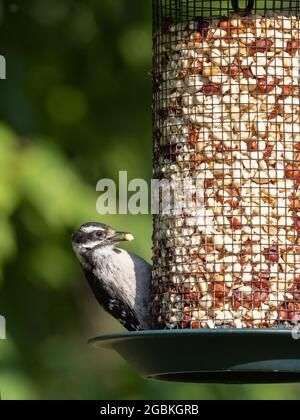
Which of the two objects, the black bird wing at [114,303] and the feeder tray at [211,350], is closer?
the feeder tray at [211,350]

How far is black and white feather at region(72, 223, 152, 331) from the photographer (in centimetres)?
739

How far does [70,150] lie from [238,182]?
3.28 m

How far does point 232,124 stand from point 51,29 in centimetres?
383

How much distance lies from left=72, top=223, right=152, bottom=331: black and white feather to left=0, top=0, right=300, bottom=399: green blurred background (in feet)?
4.88

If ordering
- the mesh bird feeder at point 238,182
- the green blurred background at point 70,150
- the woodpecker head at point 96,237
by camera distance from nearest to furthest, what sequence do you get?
1. the mesh bird feeder at point 238,182
2. the woodpecker head at point 96,237
3. the green blurred background at point 70,150

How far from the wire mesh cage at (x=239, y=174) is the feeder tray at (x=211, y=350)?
0.32 m

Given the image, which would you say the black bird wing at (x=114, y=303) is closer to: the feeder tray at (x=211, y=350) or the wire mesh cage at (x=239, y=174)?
the wire mesh cage at (x=239, y=174)

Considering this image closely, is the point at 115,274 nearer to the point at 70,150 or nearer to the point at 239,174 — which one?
the point at 239,174

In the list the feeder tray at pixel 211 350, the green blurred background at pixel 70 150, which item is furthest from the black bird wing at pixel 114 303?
the green blurred background at pixel 70 150

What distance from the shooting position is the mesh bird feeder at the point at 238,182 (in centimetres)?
666

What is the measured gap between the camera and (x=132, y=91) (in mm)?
10227

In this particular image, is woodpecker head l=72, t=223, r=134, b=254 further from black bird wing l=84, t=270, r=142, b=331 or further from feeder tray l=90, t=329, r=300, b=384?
feeder tray l=90, t=329, r=300, b=384

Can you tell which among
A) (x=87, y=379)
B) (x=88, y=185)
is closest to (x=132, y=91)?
(x=88, y=185)
